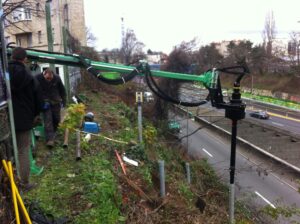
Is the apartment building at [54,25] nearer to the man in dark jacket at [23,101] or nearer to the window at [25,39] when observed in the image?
the window at [25,39]

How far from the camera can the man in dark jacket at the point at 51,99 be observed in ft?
25.0

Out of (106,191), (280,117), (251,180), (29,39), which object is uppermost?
(29,39)

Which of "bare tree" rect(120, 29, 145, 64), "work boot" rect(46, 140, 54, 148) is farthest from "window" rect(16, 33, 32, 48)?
"bare tree" rect(120, 29, 145, 64)

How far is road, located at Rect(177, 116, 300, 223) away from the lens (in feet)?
56.1

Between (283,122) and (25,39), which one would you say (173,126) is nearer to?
(25,39)

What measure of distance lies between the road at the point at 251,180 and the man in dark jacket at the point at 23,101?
29.4ft

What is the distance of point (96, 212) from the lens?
16.4 feet

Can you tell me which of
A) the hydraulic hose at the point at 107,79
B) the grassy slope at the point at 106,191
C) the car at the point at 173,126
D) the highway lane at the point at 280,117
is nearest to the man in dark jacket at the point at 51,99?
the grassy slope at the point at 106,191

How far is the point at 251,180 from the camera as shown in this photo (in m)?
21.7

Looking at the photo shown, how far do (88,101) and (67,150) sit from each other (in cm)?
927

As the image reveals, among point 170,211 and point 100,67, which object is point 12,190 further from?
point 170,211

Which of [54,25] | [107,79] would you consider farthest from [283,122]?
[107,79]

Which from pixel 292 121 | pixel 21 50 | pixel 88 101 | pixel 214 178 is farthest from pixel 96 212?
pixel 292 121

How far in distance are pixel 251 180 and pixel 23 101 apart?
19.2 m
